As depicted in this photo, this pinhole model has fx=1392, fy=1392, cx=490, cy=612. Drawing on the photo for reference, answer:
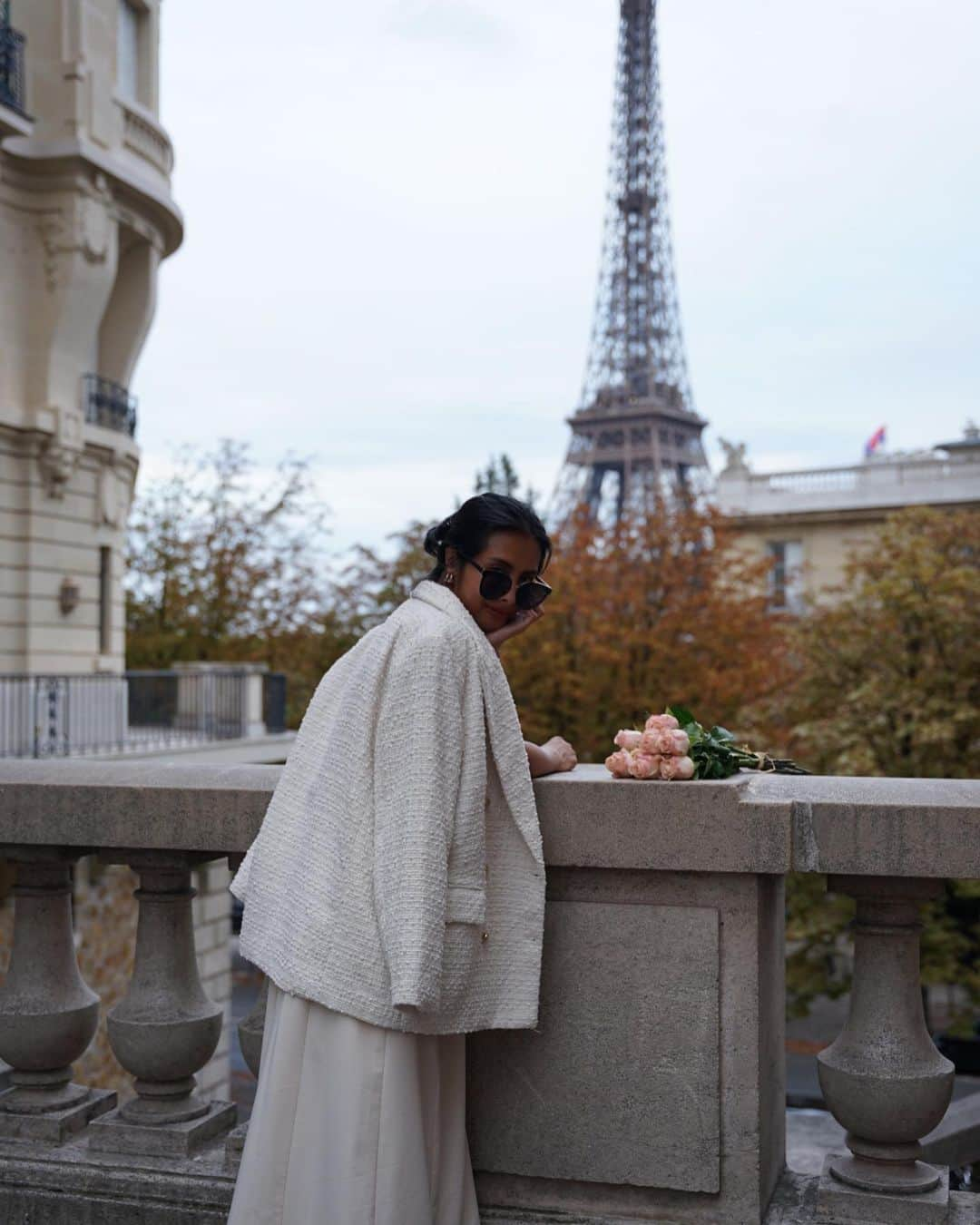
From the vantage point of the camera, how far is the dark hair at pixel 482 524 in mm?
3271

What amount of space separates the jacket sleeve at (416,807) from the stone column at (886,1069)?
3.17ft

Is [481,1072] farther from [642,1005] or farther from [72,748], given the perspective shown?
[72,748]

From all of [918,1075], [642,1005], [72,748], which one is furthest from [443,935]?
[72,748]

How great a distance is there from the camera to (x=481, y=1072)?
342cm

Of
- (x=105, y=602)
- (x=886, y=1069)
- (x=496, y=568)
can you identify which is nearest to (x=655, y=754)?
(x=496, y=568)

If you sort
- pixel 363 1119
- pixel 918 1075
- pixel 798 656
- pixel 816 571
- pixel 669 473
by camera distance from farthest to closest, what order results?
pixel 669 473, pixel 816 571, pixel 798 656, pixel 918 1075, pixel 363 1119

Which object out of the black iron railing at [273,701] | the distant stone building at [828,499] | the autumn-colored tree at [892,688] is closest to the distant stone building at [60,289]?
the black iron railing at [273,701]

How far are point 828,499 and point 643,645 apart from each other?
21.4m

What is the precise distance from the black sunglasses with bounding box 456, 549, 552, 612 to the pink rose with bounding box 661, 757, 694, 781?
48cm

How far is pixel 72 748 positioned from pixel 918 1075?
57.6 ft

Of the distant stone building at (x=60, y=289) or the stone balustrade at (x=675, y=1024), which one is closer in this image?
the stone balustrade at (x=675, y=1024)

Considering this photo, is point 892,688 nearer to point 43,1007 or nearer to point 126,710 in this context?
point 126,710

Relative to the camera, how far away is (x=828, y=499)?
1738 inches

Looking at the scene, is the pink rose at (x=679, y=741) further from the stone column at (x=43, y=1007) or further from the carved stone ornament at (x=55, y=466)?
the carved stone ornament at (x=55, y=466)
